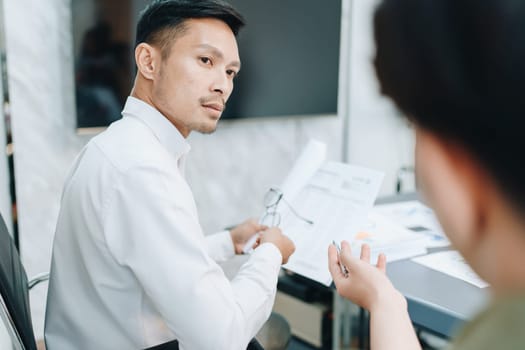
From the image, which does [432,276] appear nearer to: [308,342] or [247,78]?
[308,342]

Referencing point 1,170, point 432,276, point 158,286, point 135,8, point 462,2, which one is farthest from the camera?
point 135,8

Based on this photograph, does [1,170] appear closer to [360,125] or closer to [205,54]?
[205,54]

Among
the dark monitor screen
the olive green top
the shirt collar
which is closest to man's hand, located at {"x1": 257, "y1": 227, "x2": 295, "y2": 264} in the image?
the shirt collar

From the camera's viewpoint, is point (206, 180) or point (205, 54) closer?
point (205, 54)

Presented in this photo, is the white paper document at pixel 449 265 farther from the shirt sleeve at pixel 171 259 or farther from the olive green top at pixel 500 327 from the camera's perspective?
the olive green top at pixel 500 327

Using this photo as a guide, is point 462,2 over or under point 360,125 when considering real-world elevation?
over

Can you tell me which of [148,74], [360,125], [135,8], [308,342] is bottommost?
[308,342]

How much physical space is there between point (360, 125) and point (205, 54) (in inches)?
82.1

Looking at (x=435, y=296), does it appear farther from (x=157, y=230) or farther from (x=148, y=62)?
(x=148, y=62)

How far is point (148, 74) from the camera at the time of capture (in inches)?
43.2

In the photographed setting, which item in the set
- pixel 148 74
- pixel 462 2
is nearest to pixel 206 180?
pixel 148 74

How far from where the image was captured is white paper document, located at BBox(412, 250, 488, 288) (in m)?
1.20

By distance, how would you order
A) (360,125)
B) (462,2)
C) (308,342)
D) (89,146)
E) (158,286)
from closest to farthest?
(462,2)
(158,286)
(89,146)
(308,342)
(360,125)

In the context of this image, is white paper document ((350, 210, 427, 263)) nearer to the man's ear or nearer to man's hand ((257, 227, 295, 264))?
man's hand ((257, 227, 295, 264))
